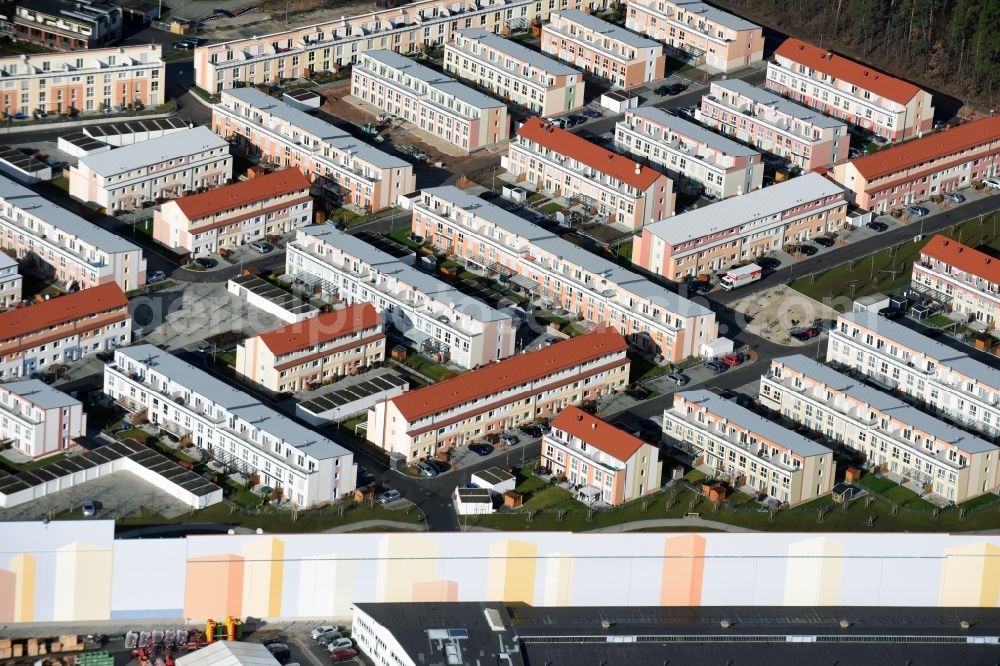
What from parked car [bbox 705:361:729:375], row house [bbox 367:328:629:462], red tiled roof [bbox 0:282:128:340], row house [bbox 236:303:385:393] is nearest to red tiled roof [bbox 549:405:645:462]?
row house [bbox 367:328:629:462]

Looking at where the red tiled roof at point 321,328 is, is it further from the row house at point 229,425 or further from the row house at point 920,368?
the row house at point 920,368

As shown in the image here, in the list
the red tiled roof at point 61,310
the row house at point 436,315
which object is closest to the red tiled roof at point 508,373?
the row house at point 436,315

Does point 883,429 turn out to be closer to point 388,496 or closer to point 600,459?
point 600,459

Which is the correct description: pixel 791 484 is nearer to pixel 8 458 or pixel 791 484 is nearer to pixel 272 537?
pixel 272 537

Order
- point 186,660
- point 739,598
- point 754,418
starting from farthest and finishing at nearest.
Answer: point 754,418 → point 739,598 → point 186,660

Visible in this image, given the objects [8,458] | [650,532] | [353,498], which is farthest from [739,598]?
[8,458]

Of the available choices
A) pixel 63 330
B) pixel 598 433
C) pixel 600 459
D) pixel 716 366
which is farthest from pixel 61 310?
pixel 716 366
